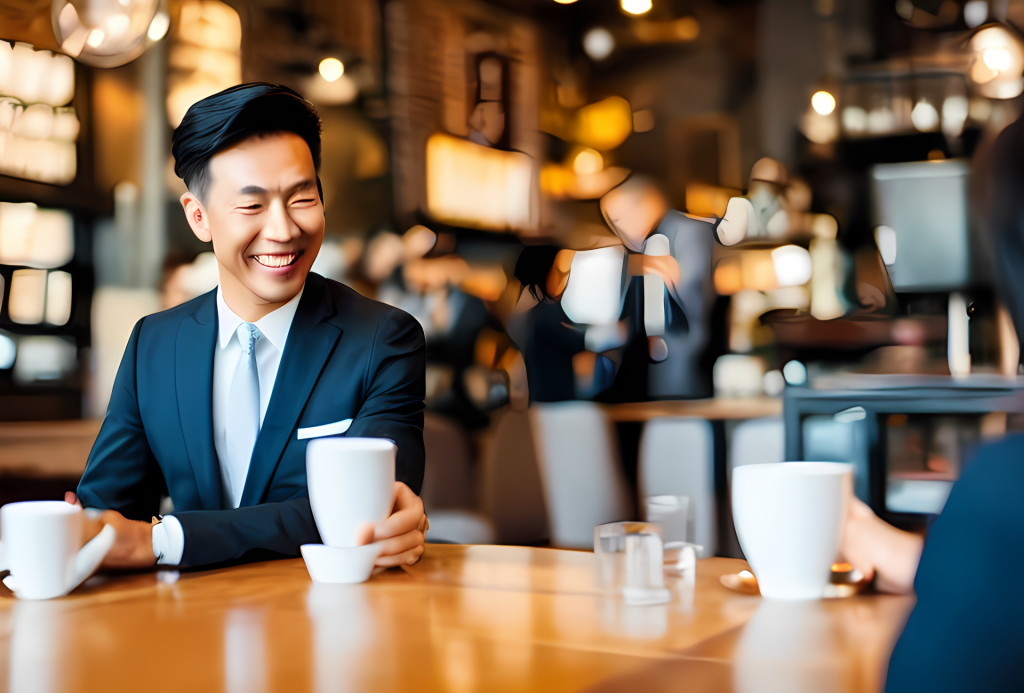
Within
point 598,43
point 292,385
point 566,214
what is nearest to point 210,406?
point 292,385

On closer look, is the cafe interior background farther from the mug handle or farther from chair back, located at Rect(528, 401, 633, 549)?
the mug handle

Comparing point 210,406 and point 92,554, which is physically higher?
point 210,406

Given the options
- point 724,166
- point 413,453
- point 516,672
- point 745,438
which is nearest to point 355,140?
point 724,166

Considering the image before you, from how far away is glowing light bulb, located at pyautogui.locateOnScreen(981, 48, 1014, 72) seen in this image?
492 centimetres

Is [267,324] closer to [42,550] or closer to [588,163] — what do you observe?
[42,550]

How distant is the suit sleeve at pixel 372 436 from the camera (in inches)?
47.0

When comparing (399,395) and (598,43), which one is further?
(598,43)

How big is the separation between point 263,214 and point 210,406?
1.14 ft

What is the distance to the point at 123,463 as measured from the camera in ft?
5.34

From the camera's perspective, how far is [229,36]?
4.68m

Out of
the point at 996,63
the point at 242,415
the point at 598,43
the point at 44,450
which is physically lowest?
the point at 44,450

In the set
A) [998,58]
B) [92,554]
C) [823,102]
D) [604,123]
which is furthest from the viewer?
[604,123]

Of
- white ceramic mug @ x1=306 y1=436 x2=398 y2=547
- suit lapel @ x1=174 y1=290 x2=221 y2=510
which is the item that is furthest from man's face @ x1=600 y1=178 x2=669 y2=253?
white ceramic mug @ x1=306 y1=436 x2=398 y2=547

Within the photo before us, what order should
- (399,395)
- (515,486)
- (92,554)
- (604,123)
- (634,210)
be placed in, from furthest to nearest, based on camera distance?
1. (604,123)
2. (634,210)
3. (515,486)
4. (399,395)
5. (92,554)
